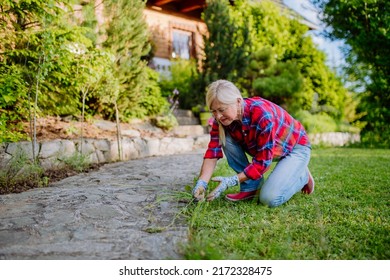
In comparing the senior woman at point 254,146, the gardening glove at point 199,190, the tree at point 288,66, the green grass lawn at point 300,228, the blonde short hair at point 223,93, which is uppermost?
the tree at point 288,66

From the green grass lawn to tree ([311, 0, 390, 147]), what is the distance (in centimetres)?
523

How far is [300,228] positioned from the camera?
76.6 inches

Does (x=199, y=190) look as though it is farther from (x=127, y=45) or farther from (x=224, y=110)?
(x=127, y=45)

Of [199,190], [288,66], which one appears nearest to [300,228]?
[199,190]

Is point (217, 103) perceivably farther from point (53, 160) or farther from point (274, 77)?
point (274, 77)

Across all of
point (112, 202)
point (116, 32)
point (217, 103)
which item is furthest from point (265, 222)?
point (116, 32)

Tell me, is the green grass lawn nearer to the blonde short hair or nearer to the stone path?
the stone path

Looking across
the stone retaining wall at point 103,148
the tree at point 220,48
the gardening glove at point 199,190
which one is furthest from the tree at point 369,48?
the gardening glove at point 199,190

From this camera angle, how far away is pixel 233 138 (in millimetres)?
2676

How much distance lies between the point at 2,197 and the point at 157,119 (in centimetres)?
470

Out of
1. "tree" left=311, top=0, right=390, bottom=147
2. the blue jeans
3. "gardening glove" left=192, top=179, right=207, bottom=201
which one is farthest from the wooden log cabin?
"gardening glove" left=192, top=179, right=207, bottom=201

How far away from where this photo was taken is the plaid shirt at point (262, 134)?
7.51 ft

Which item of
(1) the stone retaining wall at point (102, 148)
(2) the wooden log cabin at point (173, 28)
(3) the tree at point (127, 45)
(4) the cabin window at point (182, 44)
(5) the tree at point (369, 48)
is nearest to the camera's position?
(1) the stone retaining wall at point (102, 148)

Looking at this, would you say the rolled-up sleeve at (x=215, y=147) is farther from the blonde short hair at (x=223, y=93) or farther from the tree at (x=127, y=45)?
the tree at (x=127, y=45)
